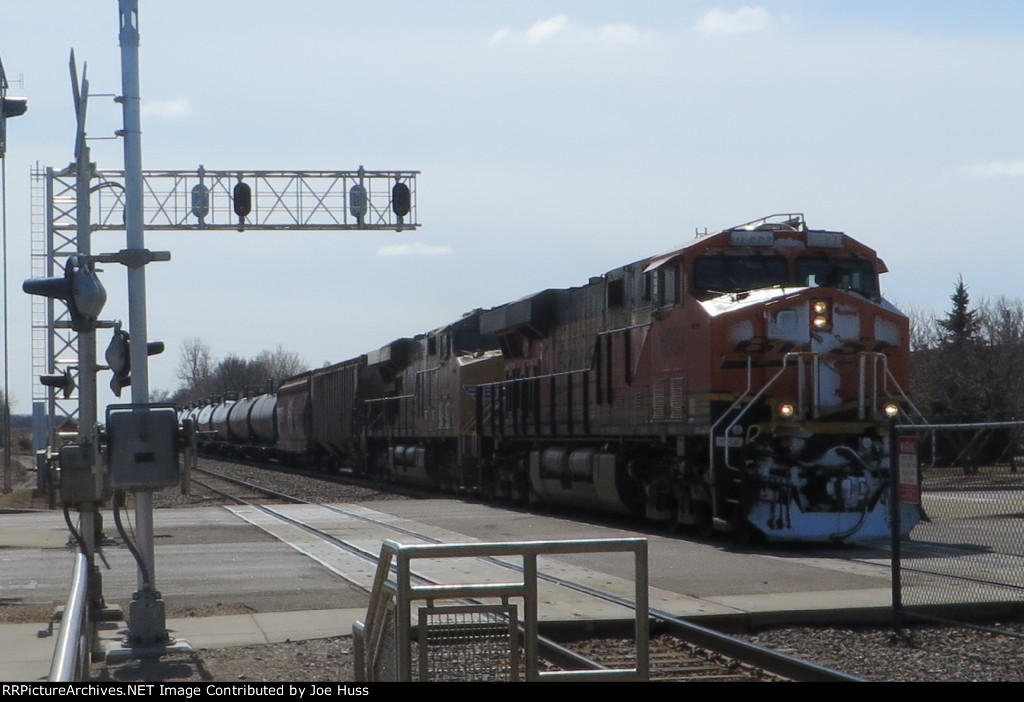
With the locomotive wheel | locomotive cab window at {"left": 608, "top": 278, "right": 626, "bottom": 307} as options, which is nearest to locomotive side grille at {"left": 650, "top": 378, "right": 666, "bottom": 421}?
the locomotive wheel

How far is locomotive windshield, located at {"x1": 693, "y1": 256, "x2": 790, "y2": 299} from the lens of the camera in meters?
17.9

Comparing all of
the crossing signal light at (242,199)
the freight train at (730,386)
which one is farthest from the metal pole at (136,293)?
the crossing signal light at (242,199)

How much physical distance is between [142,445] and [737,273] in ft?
34.4

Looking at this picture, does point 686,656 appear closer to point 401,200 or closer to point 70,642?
point 70,642

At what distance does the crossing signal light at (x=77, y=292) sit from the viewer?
939cm

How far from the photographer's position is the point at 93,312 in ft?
31.2

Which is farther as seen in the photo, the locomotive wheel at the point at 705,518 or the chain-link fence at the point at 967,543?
the locomotive wheel at the point at 705,518

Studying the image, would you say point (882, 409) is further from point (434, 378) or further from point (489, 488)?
point (434, 378)

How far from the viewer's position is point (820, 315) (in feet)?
55.3

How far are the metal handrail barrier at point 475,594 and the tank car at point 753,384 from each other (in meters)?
9.67

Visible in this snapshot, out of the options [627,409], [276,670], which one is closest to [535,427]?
[627,409]

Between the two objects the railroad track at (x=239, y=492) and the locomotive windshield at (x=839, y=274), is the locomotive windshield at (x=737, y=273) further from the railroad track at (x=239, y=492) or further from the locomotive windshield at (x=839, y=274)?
the railroad track at (x=239, y=492)

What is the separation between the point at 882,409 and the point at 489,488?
1261 centimetres

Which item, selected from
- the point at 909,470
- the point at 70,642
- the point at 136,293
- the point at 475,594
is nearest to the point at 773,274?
the point at 909,470
